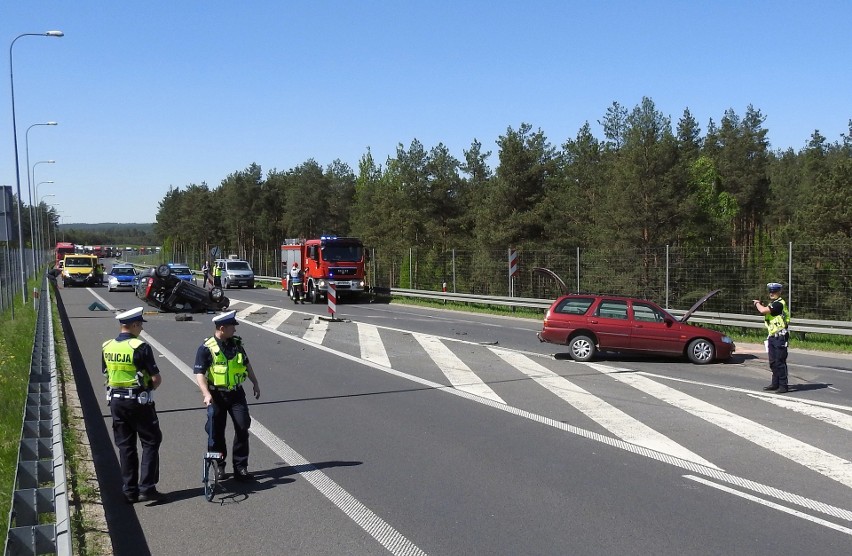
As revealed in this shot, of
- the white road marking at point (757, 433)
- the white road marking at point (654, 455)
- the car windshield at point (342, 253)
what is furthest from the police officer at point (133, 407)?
the car windshield at point (342, 253)

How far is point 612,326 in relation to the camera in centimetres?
1628

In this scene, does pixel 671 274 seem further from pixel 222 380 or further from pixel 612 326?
pixel 222 380

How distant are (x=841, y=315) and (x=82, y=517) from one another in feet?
66.3

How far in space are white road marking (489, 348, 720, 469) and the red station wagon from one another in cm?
126

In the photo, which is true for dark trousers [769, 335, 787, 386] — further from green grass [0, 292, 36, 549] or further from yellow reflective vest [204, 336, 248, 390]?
green grass [0, 292, 36, 549]

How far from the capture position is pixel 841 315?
2095cm

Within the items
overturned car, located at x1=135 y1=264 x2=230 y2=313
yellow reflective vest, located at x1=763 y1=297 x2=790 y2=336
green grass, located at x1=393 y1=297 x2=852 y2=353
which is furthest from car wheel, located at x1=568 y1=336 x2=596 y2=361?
overturned car, located at x1=135 y1=264 x2=230 y2=313

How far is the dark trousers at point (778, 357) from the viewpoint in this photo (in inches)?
479

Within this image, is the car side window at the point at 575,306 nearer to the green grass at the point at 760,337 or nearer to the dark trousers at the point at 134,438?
the green grass at the point at 760,337

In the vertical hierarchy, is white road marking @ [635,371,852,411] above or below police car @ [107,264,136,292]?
below

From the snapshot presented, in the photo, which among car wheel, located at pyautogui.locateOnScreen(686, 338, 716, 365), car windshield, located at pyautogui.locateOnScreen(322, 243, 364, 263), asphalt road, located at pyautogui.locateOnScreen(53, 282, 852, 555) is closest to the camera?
asphalt road, located at pyautogui.locateOnScreen(53, 282, 852, 555)

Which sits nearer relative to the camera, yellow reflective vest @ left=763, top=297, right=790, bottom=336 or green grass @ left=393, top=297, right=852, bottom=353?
yellow reflective vest @ left=763, top=297, right=790, bottom=336

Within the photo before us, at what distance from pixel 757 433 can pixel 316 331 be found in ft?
50.0

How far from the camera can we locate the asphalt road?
5941 mm
